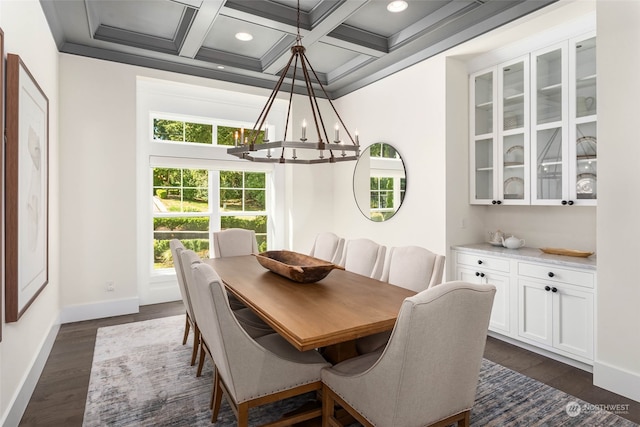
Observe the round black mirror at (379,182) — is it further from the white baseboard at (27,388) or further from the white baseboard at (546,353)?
the white baseboard at (27,388)

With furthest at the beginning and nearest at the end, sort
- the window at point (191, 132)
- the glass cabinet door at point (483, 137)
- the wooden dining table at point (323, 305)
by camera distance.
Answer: the window at point (191, 132)
the glass cabinet door at point (483, 137)
the wooden dining table at point (323, 305)

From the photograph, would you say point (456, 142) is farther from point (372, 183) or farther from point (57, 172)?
point (57, 172)

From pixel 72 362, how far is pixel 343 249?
94.4 inches

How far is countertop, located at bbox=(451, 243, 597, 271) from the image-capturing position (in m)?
2.74

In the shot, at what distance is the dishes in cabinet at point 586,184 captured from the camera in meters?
2.86

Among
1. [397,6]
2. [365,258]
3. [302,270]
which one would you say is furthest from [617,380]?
[397,6]

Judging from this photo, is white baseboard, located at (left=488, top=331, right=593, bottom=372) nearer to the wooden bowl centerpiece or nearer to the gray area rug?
the gray area rug

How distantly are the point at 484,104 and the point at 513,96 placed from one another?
1.01ft

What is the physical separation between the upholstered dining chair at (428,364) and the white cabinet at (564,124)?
2071 millimetres

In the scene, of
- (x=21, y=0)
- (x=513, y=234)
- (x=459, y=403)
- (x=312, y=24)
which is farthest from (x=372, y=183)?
(x=21, y=0)

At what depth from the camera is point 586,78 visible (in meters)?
2.89

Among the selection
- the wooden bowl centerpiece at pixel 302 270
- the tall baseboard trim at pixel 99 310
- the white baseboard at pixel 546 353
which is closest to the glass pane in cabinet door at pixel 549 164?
the white baseboard at pixel 546 353

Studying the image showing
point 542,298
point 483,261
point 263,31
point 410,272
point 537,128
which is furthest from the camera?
point 263,31

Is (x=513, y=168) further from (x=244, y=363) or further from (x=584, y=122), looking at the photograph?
(x=244, y=363)
